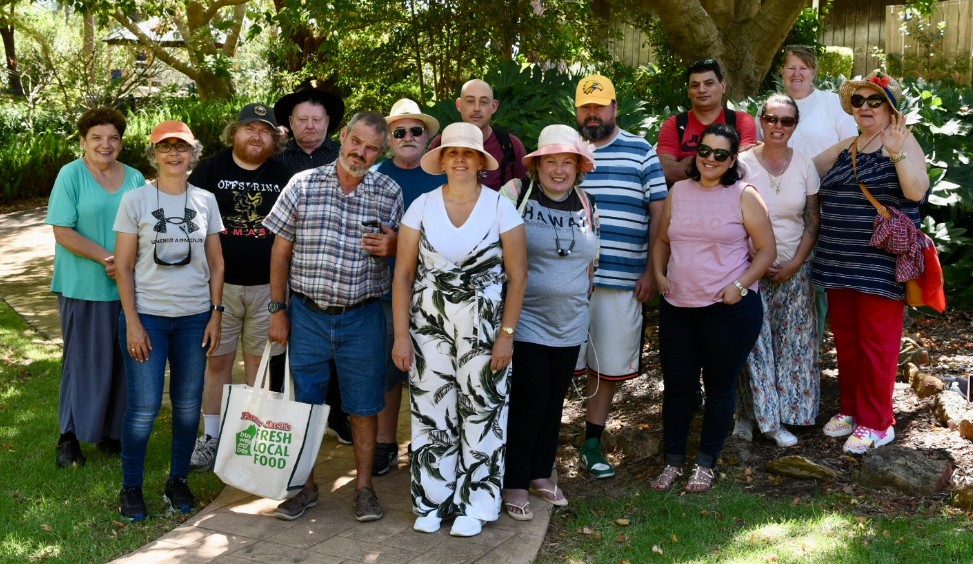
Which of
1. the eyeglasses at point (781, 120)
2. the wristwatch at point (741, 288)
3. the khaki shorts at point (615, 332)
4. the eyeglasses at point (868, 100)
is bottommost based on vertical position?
the khaki shorts at point (615, 332)

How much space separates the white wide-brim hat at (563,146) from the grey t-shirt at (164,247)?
1650mm

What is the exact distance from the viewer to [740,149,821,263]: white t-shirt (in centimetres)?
530

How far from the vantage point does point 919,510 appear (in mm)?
4660

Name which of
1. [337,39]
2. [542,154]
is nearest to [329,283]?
[542,154]

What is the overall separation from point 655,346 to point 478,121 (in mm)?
2943

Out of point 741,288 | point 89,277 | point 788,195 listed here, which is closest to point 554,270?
point 741,288

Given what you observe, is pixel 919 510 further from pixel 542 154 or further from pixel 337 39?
pixel 337 39

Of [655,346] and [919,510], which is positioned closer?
[919,510]

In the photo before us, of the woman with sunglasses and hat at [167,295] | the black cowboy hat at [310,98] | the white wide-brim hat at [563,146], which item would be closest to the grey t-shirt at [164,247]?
the woman with sunglasses and hat at [167,295]

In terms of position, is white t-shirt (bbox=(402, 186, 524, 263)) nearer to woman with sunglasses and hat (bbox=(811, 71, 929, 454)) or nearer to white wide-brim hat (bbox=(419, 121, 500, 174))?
white wide-brim hat (bbox=(419, 121, 500, 174))

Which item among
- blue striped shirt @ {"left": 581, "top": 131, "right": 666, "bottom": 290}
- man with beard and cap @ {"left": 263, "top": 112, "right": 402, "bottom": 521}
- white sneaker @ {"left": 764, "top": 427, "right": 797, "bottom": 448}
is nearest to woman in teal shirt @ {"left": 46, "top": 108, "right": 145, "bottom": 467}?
man with beard and cap @ {"left": 263, "top": 112, "right": 402, "bottom": 521}

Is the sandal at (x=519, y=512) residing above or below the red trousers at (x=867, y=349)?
below

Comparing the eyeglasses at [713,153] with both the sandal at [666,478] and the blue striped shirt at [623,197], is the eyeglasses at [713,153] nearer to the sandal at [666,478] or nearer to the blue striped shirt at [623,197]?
the blue striped shirt at [623,197]

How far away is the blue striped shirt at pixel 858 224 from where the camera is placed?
516 cm
